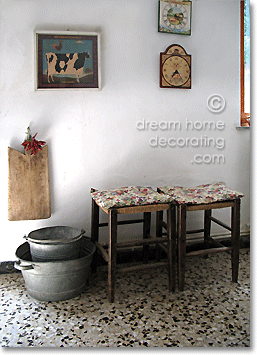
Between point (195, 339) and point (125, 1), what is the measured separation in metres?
2.22

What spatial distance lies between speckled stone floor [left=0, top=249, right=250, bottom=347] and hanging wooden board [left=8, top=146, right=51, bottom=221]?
473 millimetres

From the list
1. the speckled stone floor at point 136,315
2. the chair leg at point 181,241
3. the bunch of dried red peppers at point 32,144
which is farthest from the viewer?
the bunch of dried red peppers at point 32,144

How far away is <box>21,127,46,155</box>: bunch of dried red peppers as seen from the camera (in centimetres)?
189

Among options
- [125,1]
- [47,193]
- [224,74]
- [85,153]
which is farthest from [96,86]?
[224,74]

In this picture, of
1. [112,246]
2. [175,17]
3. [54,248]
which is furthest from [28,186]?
[175,17]

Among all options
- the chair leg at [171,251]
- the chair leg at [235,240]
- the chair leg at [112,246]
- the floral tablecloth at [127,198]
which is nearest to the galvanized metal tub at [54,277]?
the chair leg at [112,246]

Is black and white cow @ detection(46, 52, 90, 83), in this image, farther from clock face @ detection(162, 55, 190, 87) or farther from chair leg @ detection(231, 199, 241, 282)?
chair leg @ detection(231, 199, 241, 282)

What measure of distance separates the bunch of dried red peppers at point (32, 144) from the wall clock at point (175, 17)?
1.24 meters

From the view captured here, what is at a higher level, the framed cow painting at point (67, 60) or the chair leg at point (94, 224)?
the framed cow painting at point (67, 60)

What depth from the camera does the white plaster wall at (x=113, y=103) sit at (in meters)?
1.94

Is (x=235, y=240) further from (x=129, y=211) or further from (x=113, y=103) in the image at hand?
(x=113, y=103)

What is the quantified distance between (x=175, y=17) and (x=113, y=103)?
32.8 inches

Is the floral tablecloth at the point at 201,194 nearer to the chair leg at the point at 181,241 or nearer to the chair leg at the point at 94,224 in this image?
the chair leg at the point at 181,241

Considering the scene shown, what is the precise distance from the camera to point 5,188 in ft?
6.45
